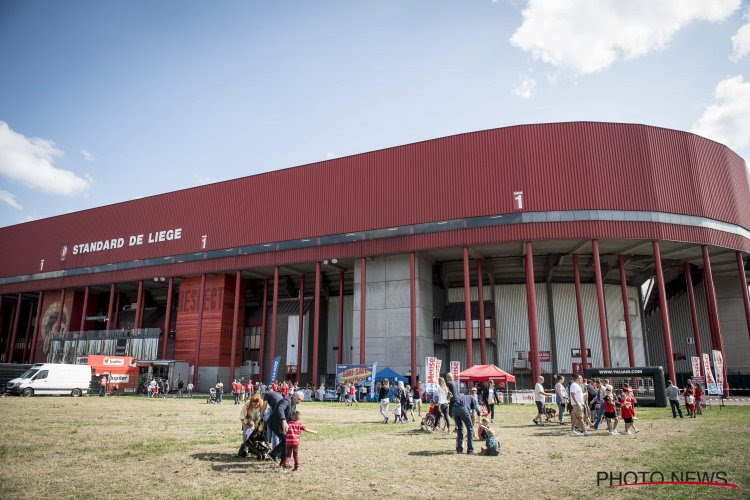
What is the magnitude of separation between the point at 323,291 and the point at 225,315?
10.6 m

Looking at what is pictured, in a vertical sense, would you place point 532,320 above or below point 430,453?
above

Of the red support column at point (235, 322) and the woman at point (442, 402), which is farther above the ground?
the red support column at point (235, 322)

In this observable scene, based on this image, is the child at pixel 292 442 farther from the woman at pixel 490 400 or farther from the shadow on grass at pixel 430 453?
the woman at pixel 490 400

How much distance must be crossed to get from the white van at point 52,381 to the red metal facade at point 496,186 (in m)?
16.0

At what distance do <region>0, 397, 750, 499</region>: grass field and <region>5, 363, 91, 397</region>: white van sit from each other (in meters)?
20.6

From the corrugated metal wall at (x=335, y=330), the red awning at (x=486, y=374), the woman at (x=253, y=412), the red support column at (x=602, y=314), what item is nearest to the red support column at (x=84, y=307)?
the corrugated metal wall at (x=335, y=330)

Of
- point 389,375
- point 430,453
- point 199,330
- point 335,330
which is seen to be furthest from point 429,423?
point 199,330

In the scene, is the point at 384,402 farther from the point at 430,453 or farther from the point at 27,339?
the point at 27,339

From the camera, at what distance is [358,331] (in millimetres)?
41062

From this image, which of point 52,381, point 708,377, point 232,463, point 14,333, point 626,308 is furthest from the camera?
point 14,333

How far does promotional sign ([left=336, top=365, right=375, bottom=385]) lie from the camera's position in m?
36.9

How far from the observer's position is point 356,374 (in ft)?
123

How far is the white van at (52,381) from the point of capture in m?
33.3

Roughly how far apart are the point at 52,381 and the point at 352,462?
33300 millimetres
